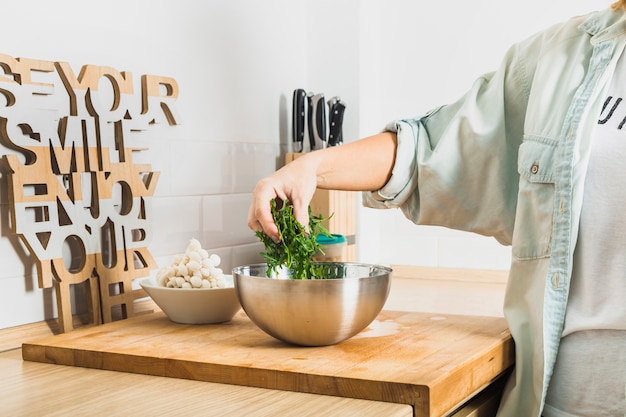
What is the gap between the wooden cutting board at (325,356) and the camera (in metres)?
1.04

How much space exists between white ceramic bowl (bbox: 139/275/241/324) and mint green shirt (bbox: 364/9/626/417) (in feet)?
1.06

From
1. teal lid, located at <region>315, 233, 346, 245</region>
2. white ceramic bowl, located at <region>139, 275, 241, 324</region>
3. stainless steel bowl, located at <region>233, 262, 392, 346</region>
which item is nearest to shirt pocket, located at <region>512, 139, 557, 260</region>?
stainless steel bowl, located at <region>233, 262, 392, 346</region>

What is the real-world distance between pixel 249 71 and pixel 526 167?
90cm

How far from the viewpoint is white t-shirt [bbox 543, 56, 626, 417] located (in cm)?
121

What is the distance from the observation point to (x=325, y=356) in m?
1.16

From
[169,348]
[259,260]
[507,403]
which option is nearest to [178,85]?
[259,260]

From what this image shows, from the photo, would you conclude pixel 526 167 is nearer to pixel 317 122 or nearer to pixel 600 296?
pixel 600 296

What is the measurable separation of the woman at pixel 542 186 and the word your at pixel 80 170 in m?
0.38

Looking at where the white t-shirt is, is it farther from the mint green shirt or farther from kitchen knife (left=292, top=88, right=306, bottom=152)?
kitchen knife (left=292, top=88, right=306, bottom=152)

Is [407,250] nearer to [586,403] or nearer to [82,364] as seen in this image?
[586,403]

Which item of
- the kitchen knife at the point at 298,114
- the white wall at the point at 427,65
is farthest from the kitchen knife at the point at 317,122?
the white wall at the point at 427,65

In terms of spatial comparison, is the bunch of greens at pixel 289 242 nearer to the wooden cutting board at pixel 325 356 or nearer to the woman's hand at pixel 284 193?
the woman's hand at pixel 284 193

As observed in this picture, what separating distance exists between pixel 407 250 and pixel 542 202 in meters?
1.03

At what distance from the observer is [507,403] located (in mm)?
1281
